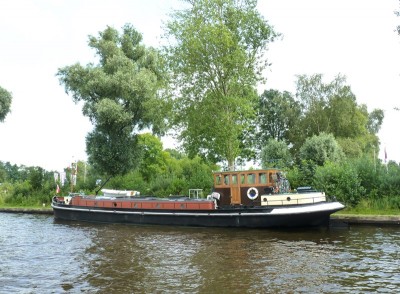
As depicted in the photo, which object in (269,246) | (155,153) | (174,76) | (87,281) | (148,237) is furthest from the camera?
(155,153)

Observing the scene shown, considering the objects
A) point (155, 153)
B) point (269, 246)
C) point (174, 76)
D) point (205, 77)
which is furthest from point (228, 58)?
point (155, 153)

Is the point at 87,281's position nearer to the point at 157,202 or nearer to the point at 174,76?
the point at 157,202

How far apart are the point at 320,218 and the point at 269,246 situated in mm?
6256

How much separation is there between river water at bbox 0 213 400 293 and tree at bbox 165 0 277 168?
12.8 m

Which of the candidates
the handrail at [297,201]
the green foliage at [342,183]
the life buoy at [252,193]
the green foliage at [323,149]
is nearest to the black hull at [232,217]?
the handrail at [297,201]

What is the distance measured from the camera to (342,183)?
29688mm

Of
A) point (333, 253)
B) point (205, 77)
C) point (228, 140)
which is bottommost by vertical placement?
point (333, 253)

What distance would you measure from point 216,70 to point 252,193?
1410 cm

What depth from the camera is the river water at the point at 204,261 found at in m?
12.8

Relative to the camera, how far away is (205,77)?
37.3 m

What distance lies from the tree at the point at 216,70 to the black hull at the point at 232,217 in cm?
1013

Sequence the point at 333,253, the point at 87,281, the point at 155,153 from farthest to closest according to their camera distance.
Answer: the point at 155,153 < the point at 333,253 < the point at 87,281

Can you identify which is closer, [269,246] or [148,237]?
[269,246]

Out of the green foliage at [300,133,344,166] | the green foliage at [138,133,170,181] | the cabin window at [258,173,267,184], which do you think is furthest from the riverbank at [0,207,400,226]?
the green foliage at [138,133,170,181]
